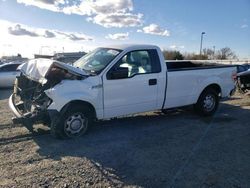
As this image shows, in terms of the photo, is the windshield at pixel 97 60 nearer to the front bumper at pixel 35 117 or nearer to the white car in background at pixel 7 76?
the front bumper at pixel 35 117

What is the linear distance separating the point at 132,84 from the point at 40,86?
76.8 inches

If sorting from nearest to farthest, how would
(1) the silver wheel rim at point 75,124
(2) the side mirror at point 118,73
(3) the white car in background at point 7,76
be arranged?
(1) the silver wheel rim at point 75,124, (2) the side mirror at point 118,73, (3) the white car in background at point 7,76

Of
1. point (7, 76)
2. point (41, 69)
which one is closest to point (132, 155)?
point (41, 69)

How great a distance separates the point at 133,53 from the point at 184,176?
337 centimetres

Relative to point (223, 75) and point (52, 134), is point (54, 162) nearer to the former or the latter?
point (52, 134)

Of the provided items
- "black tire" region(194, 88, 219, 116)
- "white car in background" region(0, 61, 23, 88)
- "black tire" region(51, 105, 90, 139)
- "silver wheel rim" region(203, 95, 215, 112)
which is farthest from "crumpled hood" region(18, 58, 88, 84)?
"white car in background" region(0, 61, 23, 88)

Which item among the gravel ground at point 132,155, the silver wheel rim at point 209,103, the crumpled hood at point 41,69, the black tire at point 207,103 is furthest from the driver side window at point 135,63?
the silver wheel rim at point 209,103

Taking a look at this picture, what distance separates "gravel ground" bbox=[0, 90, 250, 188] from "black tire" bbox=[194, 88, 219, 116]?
2.11 feet

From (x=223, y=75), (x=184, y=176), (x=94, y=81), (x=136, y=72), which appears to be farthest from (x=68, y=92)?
(x=223, y=75)

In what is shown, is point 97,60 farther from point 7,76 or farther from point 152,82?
point 7,76

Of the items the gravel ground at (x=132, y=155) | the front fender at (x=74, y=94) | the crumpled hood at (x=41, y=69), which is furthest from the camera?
the crumpled hood at (x=41, y=69)

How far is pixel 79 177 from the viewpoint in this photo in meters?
4.85

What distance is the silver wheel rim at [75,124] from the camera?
6.51 meters

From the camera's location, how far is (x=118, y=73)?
271 inches
